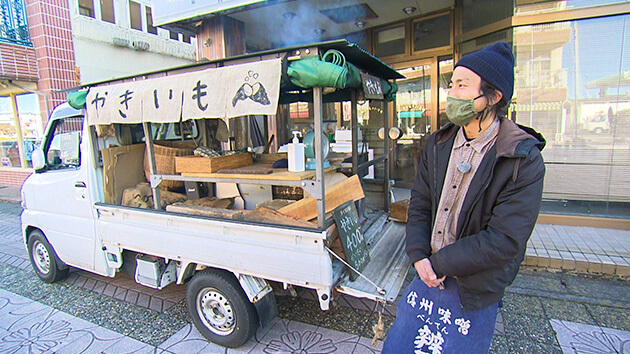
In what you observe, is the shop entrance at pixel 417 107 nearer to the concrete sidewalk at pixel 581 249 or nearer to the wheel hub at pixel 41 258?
the concrete sidewalk at pixel 581 249

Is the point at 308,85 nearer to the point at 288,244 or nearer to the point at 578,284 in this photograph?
the point at 288,244

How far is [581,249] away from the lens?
4.28m

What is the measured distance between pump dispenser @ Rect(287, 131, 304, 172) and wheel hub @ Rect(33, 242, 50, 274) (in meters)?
3.58

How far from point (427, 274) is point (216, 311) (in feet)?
6.78

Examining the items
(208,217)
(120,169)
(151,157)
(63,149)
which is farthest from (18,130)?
(208,217)

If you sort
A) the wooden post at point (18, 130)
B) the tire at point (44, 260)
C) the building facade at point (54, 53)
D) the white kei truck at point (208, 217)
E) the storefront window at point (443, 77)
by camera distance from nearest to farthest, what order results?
the white kei truck at point (208, 217) → the tire at point (44, 260) → the storefront window at point (443, 77) → the building facade at point (54, 53) → the wooden post at point (18, 130)

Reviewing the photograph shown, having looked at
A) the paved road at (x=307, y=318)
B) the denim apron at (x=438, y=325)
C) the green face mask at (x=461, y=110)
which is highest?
the green face mask at (x=461, y=110)

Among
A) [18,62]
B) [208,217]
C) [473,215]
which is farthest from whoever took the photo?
[18,62]

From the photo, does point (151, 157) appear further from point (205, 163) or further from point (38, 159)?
point (38, 159)

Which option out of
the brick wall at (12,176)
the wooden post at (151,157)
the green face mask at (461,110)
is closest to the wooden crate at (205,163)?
the wooden post at (151,157)

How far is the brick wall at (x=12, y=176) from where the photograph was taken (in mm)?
10344

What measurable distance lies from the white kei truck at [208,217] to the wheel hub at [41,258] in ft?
0.21

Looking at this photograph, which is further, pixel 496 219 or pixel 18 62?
pixel 18 62

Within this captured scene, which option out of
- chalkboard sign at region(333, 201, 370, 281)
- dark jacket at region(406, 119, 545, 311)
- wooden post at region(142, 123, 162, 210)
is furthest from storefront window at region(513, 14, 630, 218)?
wooden post at region(142, 123, 162, 210)
